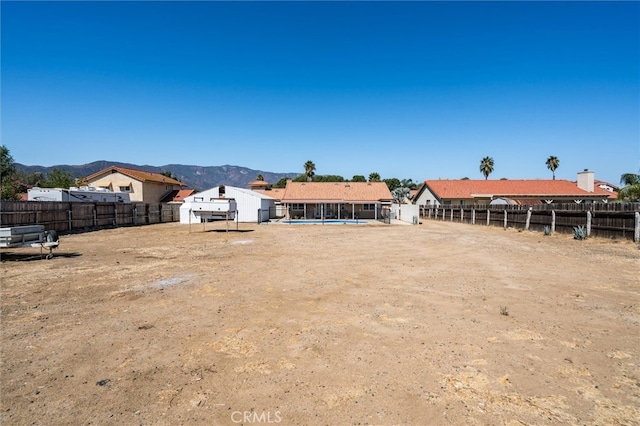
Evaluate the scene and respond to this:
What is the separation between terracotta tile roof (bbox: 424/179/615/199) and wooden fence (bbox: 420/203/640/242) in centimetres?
1893

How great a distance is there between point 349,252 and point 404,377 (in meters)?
10.2

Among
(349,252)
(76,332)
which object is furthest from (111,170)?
(76,332)

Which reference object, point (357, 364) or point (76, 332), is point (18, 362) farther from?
point (357, 364)

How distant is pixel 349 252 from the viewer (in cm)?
1428

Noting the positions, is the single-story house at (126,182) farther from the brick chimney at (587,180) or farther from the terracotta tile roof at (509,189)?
the brick chimney at (587,180)

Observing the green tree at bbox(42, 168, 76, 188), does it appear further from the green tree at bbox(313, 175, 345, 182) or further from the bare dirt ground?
the green tree at bbox(313, 175, 345, 182)

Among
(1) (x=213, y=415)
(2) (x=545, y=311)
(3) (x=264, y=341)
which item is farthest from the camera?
(2) (x=545, y=311)

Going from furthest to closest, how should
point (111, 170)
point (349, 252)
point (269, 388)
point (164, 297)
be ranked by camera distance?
point (111, 170) < point (349, 252) < point (164, 297) < point (269, 388)

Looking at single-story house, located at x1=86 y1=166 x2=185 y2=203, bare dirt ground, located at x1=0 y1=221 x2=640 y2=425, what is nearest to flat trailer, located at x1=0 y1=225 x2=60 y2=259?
bare dirt ground, located at x1=0 y1=221 x2=640 y2=425

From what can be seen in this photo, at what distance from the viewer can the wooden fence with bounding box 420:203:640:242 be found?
53.0 feet

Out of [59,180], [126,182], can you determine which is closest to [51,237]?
[126,182]

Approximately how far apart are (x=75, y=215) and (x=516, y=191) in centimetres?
5149

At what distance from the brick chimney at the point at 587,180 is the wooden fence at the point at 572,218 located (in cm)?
2927

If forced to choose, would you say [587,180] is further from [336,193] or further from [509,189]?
[336,193]
